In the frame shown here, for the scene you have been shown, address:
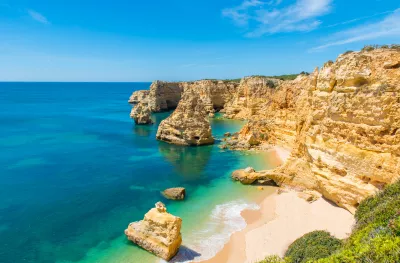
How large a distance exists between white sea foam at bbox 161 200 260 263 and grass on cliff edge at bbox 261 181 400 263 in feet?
16.3

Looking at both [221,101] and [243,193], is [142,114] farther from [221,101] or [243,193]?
[243,193]

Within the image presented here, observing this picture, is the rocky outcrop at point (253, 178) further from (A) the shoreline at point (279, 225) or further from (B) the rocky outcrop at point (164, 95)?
(B) the rocky outcrop at point (164, 95)

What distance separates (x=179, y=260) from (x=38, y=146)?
37.0 m

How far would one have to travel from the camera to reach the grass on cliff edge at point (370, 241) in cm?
800

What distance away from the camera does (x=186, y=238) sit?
59.9ft

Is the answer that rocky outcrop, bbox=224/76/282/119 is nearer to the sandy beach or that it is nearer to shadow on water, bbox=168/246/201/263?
the sandy beach

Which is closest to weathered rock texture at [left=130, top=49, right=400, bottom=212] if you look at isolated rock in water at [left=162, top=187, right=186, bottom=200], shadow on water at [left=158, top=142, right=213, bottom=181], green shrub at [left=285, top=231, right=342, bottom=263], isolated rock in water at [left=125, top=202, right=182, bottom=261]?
green shrub at [left=285, top=231, right=342, bottom=263]

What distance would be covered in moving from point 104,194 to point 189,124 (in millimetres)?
21248

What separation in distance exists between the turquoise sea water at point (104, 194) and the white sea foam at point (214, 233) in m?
0.07

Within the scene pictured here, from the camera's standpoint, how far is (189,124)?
43781 millimetres

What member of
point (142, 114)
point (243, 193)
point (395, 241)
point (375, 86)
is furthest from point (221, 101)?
point (395, 241)

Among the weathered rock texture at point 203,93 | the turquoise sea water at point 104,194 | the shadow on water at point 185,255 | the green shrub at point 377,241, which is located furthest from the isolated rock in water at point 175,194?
the weathered rock texture at point 203,93

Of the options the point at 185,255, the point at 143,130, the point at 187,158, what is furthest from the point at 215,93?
the point at 185,255

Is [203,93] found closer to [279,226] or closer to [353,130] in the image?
[279,226]
